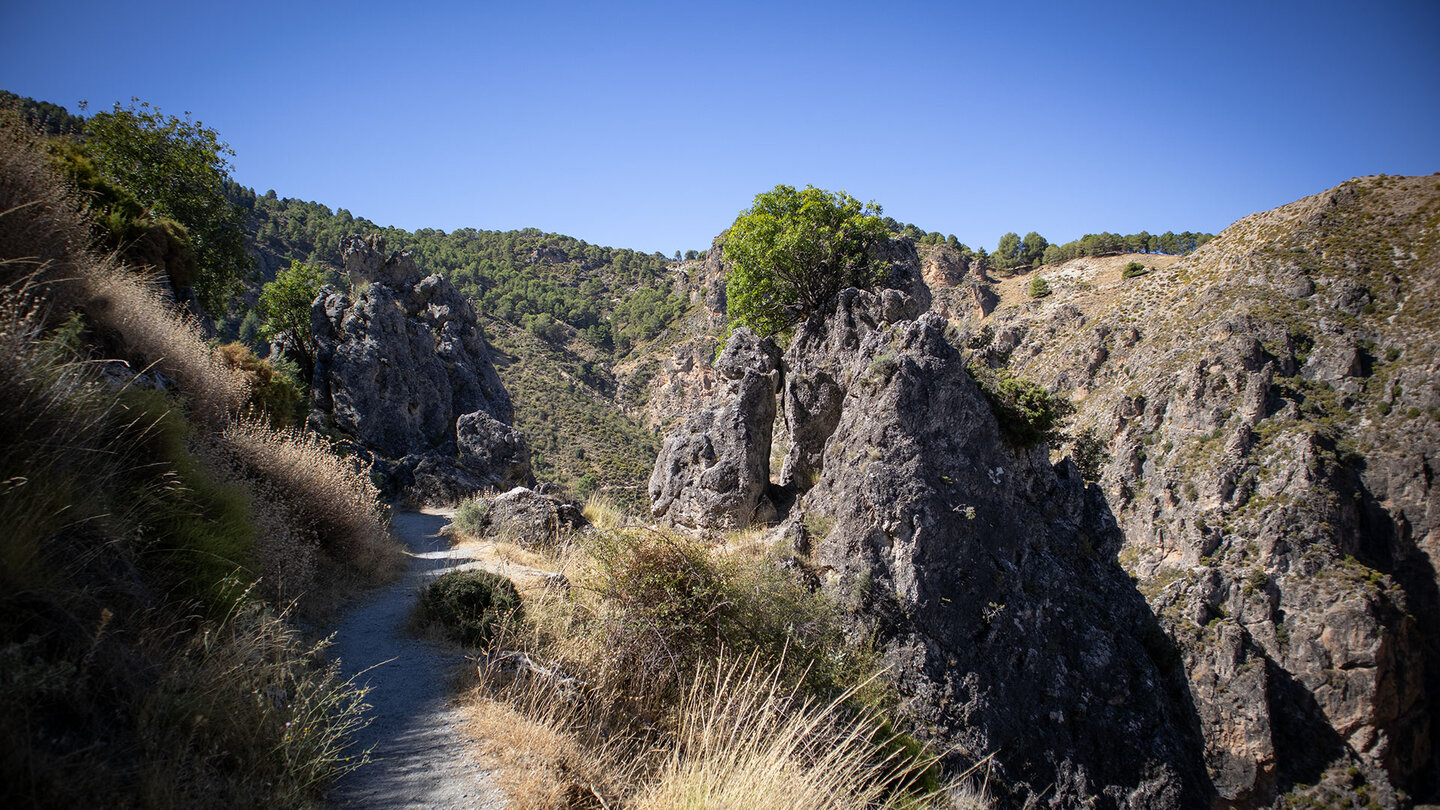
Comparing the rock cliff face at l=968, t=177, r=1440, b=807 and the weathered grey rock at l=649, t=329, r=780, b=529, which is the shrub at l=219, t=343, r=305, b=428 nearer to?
the weathered grey rock at l=649, t=329, r=780, b=529

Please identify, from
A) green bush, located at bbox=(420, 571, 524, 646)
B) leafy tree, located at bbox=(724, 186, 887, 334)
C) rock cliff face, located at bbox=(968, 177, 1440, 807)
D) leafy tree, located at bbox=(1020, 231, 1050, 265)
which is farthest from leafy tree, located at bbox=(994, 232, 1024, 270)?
green bush, located at bbox=(420, 571, 524, 646)

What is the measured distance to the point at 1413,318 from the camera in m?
45.2

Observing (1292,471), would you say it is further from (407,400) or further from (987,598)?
(407,400)

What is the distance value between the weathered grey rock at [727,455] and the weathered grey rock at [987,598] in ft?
9.98

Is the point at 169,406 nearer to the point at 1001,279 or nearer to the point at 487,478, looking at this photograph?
the point at 487,478

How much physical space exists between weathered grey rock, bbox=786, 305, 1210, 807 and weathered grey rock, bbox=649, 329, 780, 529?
304 cm

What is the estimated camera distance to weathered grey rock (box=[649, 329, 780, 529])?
12.9 metres

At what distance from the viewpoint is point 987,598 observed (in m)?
8.52

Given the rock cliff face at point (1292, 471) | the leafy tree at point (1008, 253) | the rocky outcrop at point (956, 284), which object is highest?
the leafy tree at point (1008, 253)

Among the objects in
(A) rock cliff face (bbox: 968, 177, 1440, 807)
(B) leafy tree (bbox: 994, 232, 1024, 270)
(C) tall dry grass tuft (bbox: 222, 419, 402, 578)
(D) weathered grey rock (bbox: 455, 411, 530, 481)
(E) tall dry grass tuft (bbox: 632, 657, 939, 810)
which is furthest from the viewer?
(B) leafy tree (bbox: 994, 232, 1024, 270)

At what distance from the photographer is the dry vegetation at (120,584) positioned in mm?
2607

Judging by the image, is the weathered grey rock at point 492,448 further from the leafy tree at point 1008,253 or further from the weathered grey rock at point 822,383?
the leafy tree at point 1008,253

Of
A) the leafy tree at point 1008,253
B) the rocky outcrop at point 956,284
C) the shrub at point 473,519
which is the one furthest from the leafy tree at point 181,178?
the leafy tree at point 1008,253

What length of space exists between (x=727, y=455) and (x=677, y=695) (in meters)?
8.30
